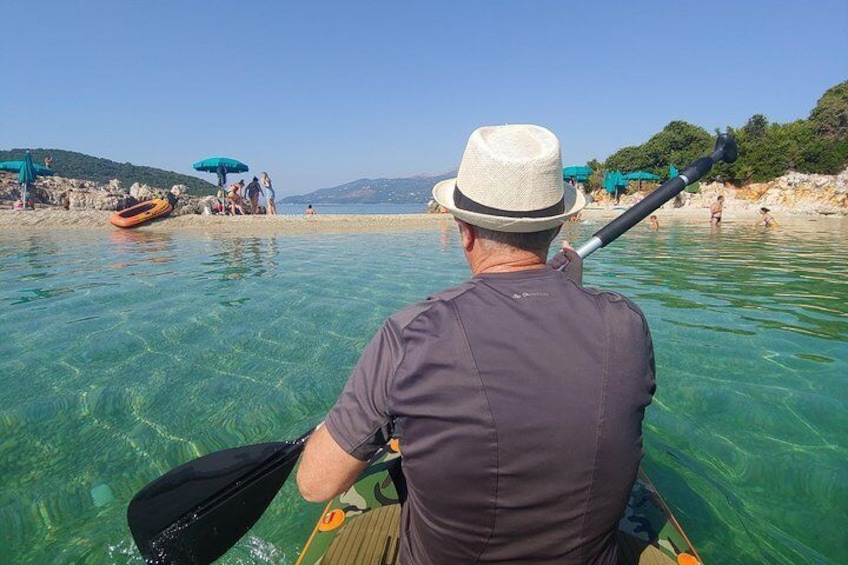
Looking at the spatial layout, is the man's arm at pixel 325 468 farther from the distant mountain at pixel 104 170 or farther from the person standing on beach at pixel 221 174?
the distant mountain at pixel 104 170

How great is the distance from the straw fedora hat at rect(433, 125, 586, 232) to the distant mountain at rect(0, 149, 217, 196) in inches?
3880

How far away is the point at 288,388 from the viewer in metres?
5.20

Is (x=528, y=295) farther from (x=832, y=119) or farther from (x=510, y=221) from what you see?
(x=832, y=119)

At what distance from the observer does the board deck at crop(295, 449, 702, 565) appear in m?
2.17

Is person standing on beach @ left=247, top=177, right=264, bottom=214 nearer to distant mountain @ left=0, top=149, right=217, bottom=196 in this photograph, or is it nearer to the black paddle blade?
the black paddle blade

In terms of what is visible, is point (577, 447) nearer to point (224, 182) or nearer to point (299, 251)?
point (299, 251)

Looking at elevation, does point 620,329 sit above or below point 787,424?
above

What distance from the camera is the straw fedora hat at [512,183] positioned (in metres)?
1.56

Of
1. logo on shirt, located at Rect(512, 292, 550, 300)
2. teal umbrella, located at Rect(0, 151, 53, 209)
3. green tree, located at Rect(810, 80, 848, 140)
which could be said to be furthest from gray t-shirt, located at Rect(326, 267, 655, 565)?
green tree, located at Rect(810, 80, 848, 140)

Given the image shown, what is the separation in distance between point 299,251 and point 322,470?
14704mm

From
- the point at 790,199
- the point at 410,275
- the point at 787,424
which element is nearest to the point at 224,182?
the point at 410,275

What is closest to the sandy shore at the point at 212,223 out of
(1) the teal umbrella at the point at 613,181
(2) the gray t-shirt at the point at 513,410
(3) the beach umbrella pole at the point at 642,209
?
(1) the teal umbrella at the point at 613,181

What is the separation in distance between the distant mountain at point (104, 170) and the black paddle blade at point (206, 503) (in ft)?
Answer: 320

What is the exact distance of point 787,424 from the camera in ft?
14.1
